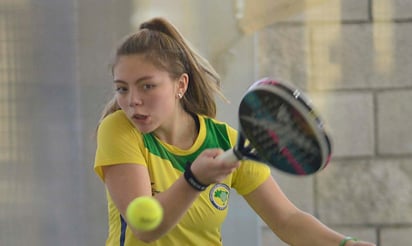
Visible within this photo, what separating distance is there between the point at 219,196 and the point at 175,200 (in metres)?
0.45

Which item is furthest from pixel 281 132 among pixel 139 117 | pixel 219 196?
pixel 219 196

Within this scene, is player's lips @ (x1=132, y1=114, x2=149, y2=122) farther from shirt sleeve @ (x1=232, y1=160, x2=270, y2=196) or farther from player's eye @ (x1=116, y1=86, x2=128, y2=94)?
shirt sleeve @ (x1=232, y1=160, x2=270, y2=196)

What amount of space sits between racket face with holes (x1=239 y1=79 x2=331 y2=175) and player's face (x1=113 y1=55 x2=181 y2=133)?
399 mm

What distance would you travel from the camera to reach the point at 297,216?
3016 mm

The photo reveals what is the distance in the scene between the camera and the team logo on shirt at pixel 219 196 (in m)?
2.93

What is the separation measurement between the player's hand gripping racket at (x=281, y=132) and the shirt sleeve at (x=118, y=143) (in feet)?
1.41

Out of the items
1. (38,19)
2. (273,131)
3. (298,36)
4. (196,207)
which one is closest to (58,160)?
(38,19)

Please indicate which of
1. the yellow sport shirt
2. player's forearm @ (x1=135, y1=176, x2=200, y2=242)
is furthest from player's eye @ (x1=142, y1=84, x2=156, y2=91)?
player's forearm @ (x1=135, y1=176, x2=200, y2=242)

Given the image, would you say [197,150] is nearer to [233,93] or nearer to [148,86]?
[148,86]

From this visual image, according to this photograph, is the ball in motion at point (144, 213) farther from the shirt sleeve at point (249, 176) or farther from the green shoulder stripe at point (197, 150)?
the shirt sleeve at point (249, 176)

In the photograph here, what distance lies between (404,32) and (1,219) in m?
2.15

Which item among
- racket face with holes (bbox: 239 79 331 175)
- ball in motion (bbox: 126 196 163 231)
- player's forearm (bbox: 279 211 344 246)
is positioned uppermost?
racket face with holes (bbox: 239 79 331 175)

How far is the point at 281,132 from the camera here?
236 centimetres

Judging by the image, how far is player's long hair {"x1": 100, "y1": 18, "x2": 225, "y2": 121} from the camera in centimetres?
278
